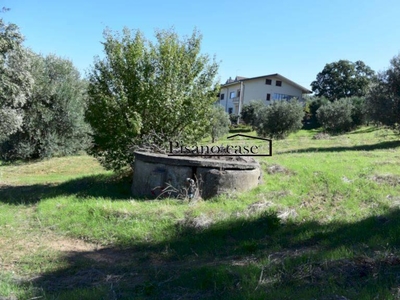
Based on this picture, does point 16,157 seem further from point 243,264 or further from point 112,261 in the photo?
point 243,264

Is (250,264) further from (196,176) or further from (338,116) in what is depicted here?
(338,116)

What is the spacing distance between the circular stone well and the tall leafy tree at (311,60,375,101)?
58.4 metres

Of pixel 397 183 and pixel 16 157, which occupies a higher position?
pixel 397 183

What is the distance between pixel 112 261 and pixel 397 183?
669cm

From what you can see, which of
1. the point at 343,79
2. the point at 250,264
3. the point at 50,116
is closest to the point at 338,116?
the point at 50,116

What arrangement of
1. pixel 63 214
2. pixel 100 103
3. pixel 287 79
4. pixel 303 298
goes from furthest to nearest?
pixel 287 79 → pixel 100 103 → pixel 63 214 → pixel 303 298

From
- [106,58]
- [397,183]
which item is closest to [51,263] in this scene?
[106,58]

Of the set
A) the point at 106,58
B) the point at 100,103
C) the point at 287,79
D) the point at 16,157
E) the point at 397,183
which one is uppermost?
the point at 287,79

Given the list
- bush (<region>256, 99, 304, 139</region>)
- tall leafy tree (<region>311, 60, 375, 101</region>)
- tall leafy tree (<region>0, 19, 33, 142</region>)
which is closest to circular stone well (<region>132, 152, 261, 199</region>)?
tall leafy tree (<region>0, 19, 33, 142</region>)

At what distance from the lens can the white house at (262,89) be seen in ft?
175

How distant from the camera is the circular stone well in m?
7.69

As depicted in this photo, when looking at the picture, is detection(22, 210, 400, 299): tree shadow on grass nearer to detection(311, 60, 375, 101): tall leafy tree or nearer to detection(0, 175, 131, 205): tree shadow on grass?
detection(0, 175, 131, 205): tree shadow on grass

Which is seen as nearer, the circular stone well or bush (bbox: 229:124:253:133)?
the circular stone well

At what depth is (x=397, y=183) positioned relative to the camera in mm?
8336
